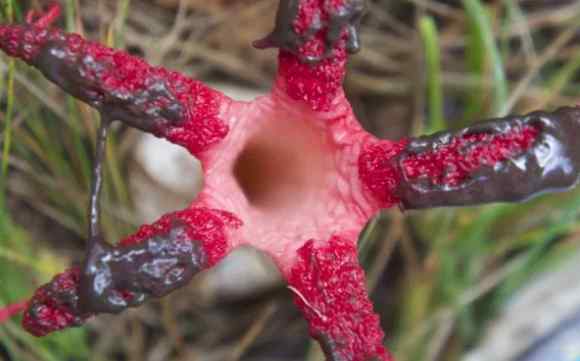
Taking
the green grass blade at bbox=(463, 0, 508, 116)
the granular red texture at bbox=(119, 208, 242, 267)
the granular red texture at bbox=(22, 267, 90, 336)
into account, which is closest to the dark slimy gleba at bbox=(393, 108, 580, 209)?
the granular red texture at bbox=(119, 208, 242, 267)

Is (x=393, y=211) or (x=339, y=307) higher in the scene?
(x=339, y=307)

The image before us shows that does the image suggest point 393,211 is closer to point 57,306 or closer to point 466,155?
point 466,155

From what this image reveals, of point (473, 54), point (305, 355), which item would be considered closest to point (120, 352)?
point (305, 355)

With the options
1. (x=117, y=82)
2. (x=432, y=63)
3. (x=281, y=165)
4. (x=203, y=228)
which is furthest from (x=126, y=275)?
(x=432, y=63)

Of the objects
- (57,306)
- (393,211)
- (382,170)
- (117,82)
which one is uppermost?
(117,82)

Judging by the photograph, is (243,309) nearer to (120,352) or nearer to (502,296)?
(120,352)

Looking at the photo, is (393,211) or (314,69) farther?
(393,211)

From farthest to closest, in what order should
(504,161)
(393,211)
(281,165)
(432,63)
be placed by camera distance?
(393,211), (432,63), (281,165), (504,161)
